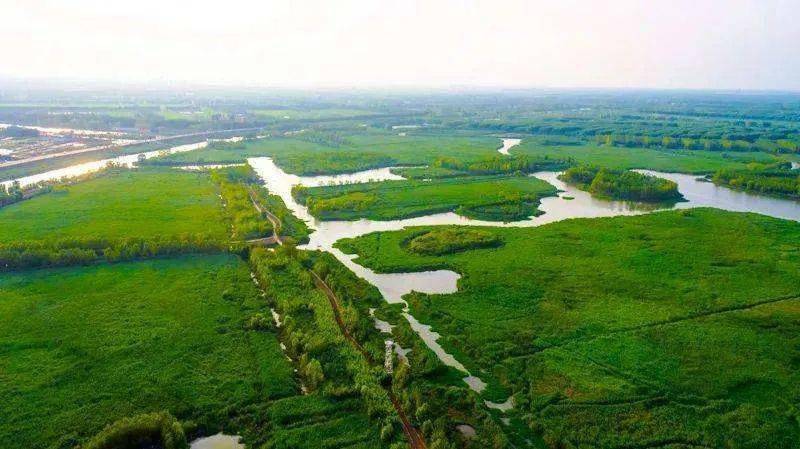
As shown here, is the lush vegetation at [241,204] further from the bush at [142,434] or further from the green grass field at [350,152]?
the bush at [142,434]

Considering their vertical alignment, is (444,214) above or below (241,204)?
below

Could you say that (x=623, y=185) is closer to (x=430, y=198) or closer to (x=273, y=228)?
(x=430, y=198)

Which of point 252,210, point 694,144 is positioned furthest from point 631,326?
point 694,144

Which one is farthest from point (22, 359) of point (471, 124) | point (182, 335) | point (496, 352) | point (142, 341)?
point (471, 124)

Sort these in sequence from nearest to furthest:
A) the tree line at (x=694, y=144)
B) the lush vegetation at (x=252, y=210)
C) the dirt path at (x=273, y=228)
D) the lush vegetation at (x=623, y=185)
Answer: the dirt path at (x=273, y=228) → the lush vegetation at (x=252, y=210) → the lush vegetation at (x=623, y=185) → the tree line at (x=694, y=144)

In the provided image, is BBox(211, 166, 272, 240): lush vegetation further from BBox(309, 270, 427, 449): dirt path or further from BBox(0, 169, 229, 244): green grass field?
BBox(309, 270, 427, 449): dirt path

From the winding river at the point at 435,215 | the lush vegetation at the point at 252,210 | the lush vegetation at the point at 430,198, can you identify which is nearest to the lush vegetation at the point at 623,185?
the winding river at the point at 435,215

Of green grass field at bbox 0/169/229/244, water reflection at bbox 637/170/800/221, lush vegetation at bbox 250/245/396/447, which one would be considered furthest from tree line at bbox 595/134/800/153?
lush vegetation at bbox 250/245/396/447
